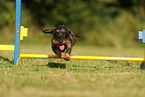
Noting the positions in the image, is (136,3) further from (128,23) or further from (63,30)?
(63,30)

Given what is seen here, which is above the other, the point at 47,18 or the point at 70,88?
the point at 47,18

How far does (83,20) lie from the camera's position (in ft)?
68.7

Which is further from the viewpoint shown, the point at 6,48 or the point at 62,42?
the point at 6,48

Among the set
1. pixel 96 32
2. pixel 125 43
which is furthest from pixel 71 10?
pixel 125 43

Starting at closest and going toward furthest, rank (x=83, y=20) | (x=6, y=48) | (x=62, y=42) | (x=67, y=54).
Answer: (x=62, y=42) < (x=67, y=54) < (x=6, y=48) < (x=83, y=20)

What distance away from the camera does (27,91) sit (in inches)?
92.9

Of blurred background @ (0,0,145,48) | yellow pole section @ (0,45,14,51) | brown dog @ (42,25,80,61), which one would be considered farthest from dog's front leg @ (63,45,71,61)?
blurred background @ (0,0,145,48)

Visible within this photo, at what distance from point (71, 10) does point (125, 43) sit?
291 inches

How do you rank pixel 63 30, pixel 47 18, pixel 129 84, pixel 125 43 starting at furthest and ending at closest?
pixel 47 18 < pixel 125 43 < pixel 63 30 < pixel 129 84

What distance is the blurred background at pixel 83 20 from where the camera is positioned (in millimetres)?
15711

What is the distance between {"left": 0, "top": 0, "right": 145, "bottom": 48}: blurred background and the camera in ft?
51.5

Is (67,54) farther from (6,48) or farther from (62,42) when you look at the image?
(6,48)

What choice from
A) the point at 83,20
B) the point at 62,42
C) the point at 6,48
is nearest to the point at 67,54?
the point at 62,42

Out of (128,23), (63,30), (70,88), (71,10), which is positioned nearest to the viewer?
(70,88)
